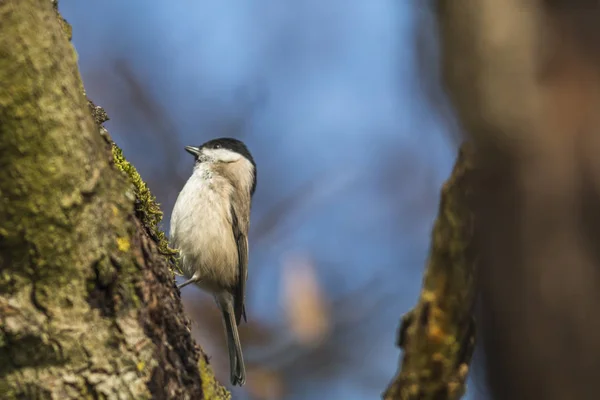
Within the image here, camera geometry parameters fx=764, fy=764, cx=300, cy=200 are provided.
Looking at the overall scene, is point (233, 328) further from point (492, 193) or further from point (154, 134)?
point (492, 193)

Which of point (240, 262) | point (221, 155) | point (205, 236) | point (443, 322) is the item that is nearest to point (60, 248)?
point (443, 322)

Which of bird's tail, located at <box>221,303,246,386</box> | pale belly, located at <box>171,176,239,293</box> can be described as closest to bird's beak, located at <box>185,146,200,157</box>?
pale belly, located at <box>171,176,239,293</box>

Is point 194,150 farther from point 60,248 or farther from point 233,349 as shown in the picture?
point 60,248

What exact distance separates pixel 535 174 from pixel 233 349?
4287 millimetres

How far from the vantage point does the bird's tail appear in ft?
15.8

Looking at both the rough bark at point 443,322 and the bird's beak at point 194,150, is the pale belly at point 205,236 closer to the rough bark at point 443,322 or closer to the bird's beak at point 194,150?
the bird's beak at point 194,150

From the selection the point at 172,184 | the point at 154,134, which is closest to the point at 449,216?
the point at 172,184

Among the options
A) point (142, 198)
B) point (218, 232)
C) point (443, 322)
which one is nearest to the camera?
point (443, 322)

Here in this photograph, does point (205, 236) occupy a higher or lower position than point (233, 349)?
higher

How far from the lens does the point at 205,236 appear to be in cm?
506

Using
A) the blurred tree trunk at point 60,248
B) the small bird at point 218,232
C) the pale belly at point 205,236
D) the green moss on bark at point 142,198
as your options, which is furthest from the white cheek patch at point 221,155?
the blurred tree trunk at point 60,248

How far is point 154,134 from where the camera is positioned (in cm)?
676

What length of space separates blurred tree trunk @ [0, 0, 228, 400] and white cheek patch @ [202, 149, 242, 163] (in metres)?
3.19

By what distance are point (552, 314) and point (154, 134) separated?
6.13 meters
